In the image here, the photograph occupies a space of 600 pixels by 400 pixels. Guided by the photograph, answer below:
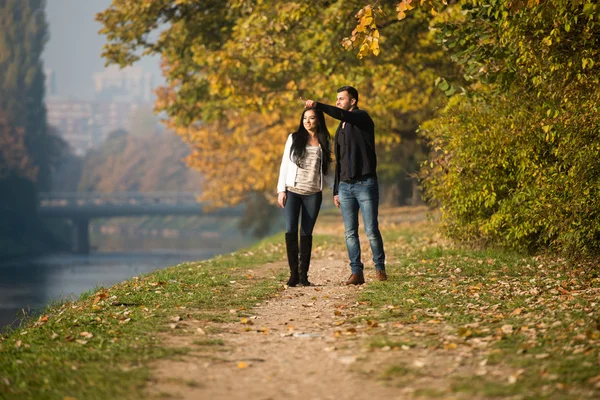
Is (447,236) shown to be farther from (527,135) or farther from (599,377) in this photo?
(599,377)

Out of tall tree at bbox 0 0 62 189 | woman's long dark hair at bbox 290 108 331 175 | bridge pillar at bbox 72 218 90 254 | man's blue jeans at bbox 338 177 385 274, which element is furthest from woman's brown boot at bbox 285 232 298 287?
tall tree at bbox 0 0 62 189

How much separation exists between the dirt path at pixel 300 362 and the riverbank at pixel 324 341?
14 millimetres

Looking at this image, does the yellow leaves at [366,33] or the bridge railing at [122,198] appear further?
the bridge railing at [122,198]

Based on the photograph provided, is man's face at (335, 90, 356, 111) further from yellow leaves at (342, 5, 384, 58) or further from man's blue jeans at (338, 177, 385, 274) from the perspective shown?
man's blue jeans at (338, 177, 385, 274)

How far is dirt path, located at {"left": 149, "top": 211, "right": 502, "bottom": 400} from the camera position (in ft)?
19.3

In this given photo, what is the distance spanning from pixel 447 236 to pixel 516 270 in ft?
9.75

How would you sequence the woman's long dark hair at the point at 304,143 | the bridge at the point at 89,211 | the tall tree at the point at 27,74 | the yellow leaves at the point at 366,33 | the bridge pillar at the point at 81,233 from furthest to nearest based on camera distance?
1. the tall tree at the point at 27,74
2. the bridge pillar at the point at 81,233
3. the bridge at the point at 89,211
4. the yellow leaves at the point at 366,33
5. the woman's long dark hair at the point at 304,143

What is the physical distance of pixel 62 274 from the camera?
43.5 m

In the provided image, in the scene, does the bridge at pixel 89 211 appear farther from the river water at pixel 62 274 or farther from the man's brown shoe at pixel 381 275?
the man's brown shoe at pixel 381 275

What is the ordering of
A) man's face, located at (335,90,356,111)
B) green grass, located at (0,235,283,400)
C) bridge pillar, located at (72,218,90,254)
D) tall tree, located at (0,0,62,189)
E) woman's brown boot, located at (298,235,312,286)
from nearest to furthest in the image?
green grass, located at (0,235,283,400)
man's face, located at (335,90,356,111)
woman's brown boot, located at (298,235,312,286)
bridge pillar, located at (72,218,90,254)
tall tree, located at (0,0,62,189)

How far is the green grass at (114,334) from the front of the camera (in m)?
6.09

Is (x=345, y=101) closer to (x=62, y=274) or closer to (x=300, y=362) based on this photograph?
(x=300, y=362)

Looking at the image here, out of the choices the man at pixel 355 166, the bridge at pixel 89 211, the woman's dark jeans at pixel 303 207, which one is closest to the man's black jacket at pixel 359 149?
the man at pixel 355 166

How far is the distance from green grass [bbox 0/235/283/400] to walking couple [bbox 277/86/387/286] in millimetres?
1118
